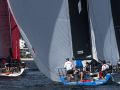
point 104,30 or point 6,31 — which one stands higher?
point 104,30

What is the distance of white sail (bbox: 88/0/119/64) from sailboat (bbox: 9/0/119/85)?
88 mm

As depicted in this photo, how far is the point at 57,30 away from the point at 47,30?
128 cm

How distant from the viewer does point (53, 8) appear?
172 feet

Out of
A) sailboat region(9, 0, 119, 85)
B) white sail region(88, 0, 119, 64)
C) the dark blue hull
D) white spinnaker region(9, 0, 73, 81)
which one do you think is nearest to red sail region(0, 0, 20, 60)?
white sail region(88, 0, 119, 64)

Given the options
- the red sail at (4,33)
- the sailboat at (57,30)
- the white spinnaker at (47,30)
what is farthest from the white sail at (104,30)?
the red sail at (4,33)

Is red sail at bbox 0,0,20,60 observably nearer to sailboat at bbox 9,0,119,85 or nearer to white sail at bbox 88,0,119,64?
white sail at bbox 88,0,119,64

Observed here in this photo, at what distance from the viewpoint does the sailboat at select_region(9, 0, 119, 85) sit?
49.9 m

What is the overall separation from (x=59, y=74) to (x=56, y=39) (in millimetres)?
2566

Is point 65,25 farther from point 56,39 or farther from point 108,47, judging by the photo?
point 108,47

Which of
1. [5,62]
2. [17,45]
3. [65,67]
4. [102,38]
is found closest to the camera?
[65,67]

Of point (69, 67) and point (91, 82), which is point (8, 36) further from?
point (91, 82)

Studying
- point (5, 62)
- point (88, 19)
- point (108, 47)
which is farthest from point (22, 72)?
point (88, 19)

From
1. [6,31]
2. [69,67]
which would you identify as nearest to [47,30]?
[69,67]

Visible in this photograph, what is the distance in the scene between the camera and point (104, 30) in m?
63.6
